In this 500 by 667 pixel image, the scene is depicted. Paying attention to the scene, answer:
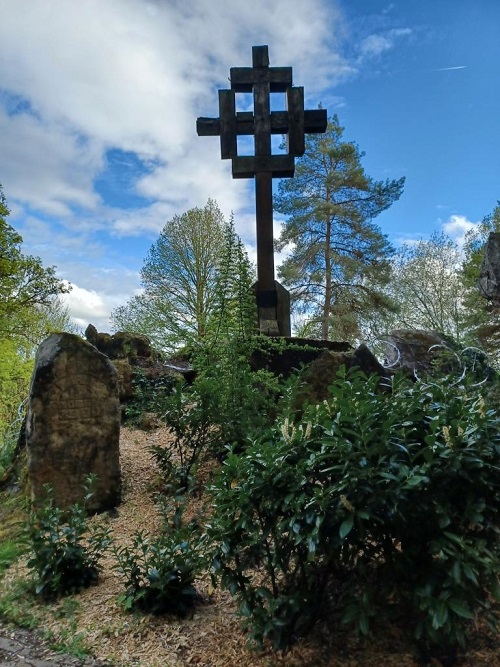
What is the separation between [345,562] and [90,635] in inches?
56.4

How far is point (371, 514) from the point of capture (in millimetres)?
1905

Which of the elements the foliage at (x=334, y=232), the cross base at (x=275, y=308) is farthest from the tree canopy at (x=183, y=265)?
the cross base at (x=275, y=308)

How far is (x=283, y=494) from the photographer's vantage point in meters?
2.13

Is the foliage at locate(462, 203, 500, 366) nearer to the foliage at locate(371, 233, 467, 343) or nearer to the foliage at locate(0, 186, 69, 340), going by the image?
the foliage at locate(371, 233, 467, 343)

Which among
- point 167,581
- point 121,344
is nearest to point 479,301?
point 121,344

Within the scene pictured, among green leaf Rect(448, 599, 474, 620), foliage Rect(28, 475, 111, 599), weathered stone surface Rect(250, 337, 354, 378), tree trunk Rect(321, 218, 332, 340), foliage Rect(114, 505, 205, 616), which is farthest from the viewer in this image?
tree trunk Rect(321, 218, 332, 340)

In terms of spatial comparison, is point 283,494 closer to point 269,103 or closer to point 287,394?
point 287,394

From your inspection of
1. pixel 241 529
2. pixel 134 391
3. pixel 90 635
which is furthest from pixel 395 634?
pixel 134 391

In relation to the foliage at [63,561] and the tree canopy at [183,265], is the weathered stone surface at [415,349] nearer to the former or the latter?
the foliage at [63,561]

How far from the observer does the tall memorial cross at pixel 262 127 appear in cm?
673

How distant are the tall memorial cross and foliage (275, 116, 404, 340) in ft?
28.7

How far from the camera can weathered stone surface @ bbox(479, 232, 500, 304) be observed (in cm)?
744

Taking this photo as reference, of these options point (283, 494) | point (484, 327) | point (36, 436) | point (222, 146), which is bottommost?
point (283, 494)

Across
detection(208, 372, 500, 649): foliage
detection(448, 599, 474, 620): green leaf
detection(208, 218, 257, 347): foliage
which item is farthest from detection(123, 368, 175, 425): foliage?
detection(448, 599, 474, 620): green leaf
